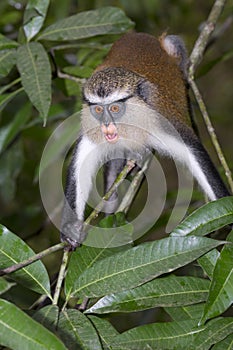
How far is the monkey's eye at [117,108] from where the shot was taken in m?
2.54

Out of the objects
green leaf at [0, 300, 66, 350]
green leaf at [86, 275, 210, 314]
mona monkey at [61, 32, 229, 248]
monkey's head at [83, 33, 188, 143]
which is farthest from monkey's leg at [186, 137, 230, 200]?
green leaf at [0, 300, 66, 350]

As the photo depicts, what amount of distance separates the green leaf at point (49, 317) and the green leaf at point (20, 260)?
0.36 ft

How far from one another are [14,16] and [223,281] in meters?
2.46

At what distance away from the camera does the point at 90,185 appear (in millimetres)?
2725

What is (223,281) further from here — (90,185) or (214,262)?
(90,185)

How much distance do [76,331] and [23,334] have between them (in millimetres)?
349

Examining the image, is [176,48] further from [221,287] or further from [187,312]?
[221,287]

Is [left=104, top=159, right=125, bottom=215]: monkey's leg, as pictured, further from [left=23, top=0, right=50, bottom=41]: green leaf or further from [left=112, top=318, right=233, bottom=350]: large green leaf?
[left=112, top=318, right=233, bottom=350]: large green leaf

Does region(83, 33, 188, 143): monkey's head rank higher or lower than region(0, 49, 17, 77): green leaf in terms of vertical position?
lower

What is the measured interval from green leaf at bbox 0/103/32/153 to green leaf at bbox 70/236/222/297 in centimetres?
153

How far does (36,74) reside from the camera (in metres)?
2.34

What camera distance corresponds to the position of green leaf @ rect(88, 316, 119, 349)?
156 cm

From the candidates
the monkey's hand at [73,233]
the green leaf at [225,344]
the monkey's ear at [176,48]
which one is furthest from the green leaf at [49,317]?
the monkey's ear at [176,48]

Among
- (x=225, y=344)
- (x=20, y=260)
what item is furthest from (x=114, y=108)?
(x=225, y=344)
